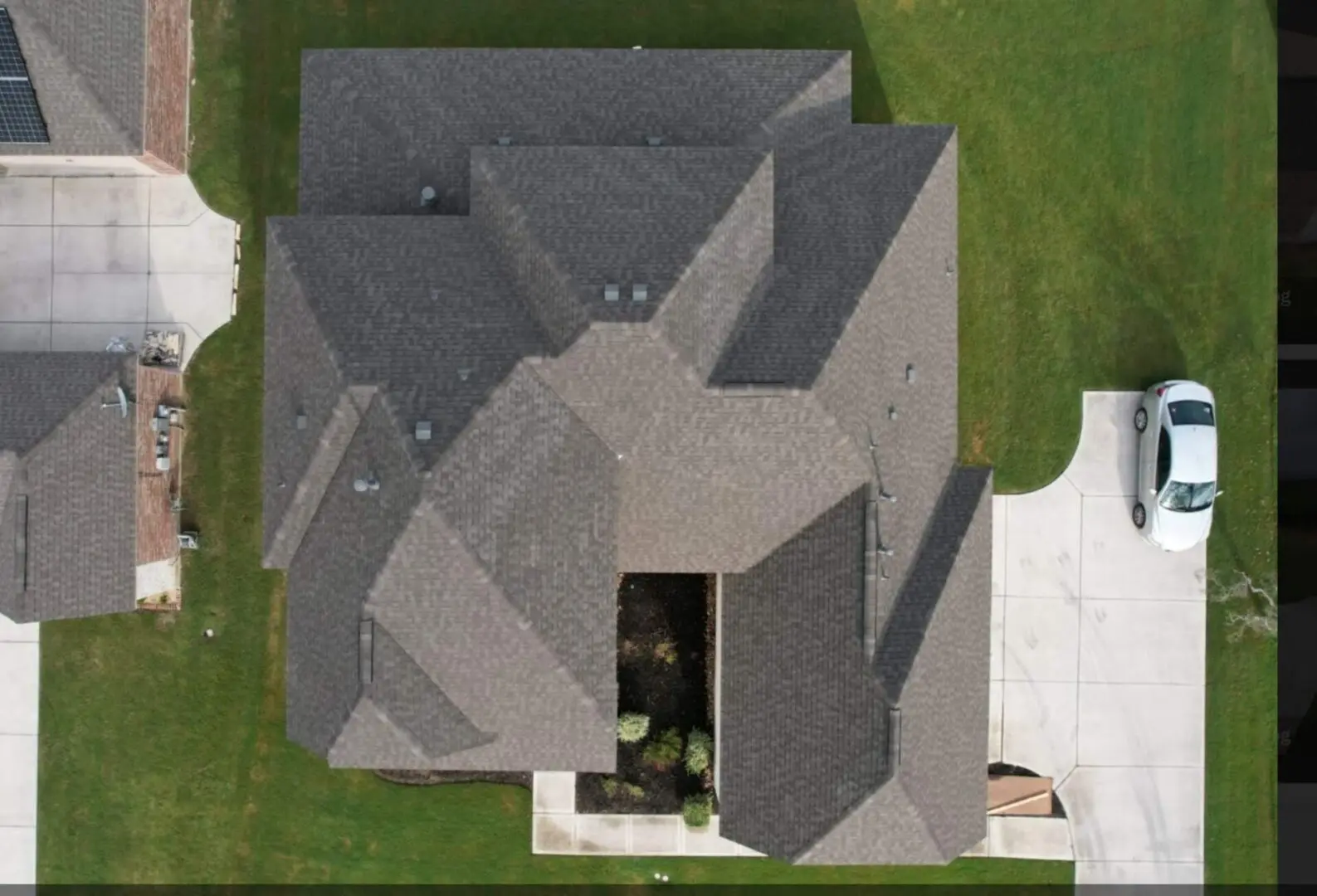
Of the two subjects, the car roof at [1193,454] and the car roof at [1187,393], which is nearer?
the car roof at [1193,454]

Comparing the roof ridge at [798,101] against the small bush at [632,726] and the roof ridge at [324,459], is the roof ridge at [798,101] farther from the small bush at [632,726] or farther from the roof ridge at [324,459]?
the small bush at [632,726]

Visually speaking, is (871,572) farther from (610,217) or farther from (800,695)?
(610,217)

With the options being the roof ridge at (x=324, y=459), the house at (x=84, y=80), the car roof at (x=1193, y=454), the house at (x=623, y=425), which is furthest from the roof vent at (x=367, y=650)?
the car roof at (x=1193, y=454)

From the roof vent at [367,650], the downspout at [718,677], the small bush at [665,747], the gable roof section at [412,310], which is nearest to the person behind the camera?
the gable roof section at [412,310]

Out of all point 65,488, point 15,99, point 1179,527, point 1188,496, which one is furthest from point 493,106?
point 1179,527

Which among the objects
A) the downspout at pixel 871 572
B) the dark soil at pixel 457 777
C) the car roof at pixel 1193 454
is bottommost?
the dark soil at pixel 457 777

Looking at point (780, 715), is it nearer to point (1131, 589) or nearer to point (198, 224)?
point (1131, 589)

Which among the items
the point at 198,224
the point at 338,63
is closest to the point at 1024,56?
the point at 338,63
